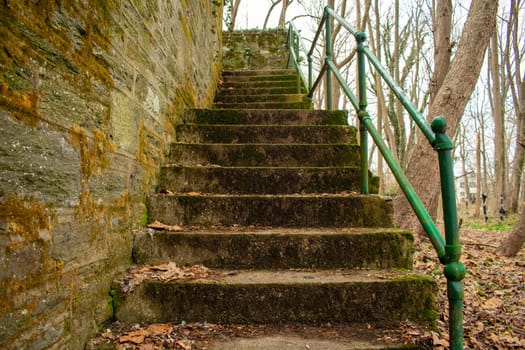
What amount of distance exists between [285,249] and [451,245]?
818mm

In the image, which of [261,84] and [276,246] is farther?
[261,84]

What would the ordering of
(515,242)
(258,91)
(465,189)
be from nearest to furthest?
(515,242) < (258,91) < (465,189)

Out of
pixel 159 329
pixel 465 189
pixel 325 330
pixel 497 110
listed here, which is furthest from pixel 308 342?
pixel 465 189

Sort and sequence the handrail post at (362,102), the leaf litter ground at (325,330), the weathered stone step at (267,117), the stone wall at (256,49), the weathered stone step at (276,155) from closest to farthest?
the leaf litter ground at (325,330)
the handrail post at (362,102)
the weathered stone step at (276,155)
the weathered stone step at (267,117)
the stone wall at (256,49)

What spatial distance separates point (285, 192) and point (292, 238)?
1.96 feet

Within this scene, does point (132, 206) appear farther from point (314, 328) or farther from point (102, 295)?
point (314, 328)

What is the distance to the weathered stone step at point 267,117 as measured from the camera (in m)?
3.17

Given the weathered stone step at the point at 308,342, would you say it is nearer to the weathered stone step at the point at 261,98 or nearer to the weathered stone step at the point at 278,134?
the weathered stone step at the point at 278,134

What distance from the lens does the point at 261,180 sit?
7.68ft

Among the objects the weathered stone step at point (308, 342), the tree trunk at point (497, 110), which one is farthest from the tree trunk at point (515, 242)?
the tree trunk at point (497, 110)

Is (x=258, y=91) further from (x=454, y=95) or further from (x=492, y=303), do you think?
(x=492, y=303)

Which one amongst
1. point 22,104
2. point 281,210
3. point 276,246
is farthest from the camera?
point 281,210

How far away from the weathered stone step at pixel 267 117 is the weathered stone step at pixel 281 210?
4.16 ft

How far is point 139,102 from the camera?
1.86 meters
